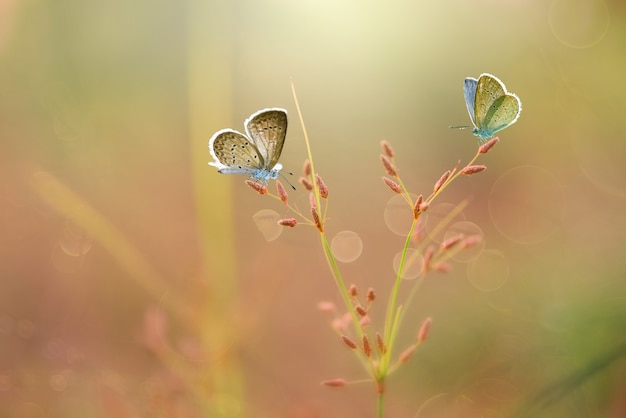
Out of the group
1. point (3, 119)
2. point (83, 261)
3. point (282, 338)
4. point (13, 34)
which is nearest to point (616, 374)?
point (282, 338)

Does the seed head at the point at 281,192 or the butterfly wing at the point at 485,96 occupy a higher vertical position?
the butterfly wing at the point at 485,96

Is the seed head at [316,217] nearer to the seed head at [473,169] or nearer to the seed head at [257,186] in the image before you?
the seed head at [257,186]

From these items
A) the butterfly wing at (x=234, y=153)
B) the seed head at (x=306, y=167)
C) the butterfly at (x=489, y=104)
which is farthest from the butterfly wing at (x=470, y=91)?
the butterfly wing at (x=234, y=153)

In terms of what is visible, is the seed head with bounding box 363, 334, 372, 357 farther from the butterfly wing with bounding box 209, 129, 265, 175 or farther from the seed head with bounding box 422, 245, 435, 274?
the butterfly wing with bounding box 209, 129, 265, 175

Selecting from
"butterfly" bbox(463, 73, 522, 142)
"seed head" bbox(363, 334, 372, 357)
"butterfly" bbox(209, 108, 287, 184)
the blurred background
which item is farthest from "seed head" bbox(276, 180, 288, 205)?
the blurred background

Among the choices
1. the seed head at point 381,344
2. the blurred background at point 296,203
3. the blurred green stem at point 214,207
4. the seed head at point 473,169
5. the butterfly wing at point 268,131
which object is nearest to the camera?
the seed head at point 473,169

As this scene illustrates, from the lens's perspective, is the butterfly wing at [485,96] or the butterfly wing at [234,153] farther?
the butterfly wing at [234,153]

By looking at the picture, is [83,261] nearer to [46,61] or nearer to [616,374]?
[46,61]
